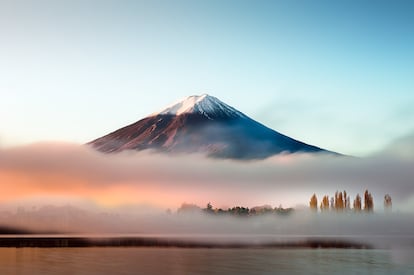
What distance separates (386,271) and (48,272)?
41.6 meters

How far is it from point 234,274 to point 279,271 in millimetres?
7799

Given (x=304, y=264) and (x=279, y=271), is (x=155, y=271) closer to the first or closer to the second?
(x=279, y=271)

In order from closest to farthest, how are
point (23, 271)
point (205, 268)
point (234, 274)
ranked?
point (234, 274) → point (23, 271) → point (205, 268)

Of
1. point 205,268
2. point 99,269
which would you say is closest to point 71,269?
point 99,269

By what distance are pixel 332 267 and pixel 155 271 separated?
2447 cm

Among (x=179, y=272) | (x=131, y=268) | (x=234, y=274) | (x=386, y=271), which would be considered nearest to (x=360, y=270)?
(x=386, y=271)

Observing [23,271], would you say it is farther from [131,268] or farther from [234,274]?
[234,274]

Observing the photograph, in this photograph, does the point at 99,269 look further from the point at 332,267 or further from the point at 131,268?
the point at 332,267

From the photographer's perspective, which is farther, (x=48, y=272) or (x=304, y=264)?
(x=304, y=264)

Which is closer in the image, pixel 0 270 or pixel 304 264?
pixel 0 270

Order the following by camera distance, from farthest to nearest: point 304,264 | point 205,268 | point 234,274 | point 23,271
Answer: point 304,264 → point 205,268 → point 23,271 → point 234,274

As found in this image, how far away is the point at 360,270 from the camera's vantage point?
76875mm

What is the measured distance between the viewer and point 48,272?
7381cm

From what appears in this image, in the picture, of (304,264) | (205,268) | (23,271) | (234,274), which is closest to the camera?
(234,274)
